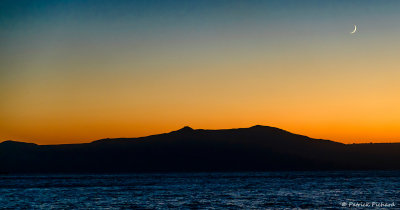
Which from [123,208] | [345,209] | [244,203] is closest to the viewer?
[345,209]

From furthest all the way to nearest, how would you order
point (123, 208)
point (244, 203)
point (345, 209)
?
point (244, 203) → point (123, 208) → point (345, 209)

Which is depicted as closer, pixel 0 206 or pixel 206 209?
pixel 206 209

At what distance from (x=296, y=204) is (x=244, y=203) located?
27.1 ft

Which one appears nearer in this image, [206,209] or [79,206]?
[206,209]

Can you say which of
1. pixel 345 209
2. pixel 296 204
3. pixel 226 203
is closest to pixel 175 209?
pixel 226 203

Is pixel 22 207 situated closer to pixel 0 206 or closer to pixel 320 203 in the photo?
pixel 0 206

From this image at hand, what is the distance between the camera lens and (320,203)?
80812mm

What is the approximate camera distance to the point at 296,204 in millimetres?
79000

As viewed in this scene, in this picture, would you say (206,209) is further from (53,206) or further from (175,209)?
(53,206)

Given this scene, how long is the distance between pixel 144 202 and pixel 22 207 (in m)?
18.5

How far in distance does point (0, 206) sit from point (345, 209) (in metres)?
50.0

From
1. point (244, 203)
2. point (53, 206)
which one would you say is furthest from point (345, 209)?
point (53, 206)

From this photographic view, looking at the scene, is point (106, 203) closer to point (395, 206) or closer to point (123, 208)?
point (123, 208)

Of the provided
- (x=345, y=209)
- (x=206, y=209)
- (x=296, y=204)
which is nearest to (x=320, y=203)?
(x=296, y=204)
